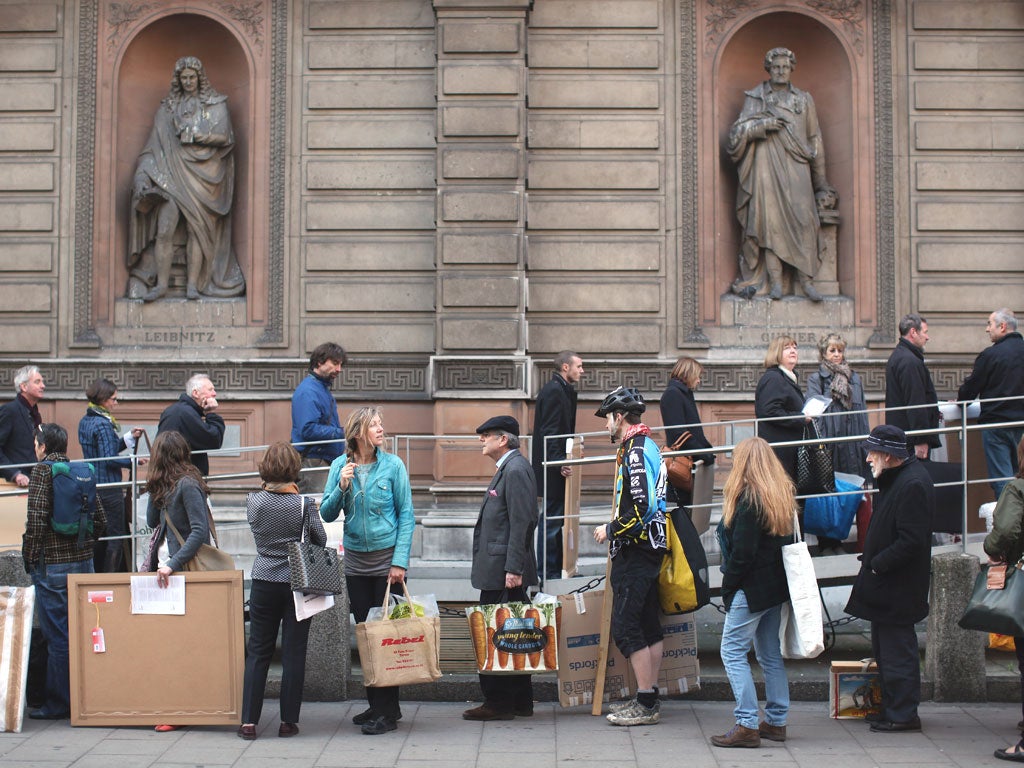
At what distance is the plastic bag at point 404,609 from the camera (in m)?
8.09

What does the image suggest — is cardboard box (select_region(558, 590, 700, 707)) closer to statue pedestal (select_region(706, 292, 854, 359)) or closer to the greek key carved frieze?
statue pedestal (select_region(706, 292, 854, 359))

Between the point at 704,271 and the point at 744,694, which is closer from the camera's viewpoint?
the point at 744,694

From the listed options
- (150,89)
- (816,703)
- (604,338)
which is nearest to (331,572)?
(816,703)

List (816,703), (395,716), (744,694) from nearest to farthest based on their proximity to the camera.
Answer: (744,694) → (395,716) → (816,703)

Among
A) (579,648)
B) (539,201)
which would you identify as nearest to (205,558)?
(579,648)

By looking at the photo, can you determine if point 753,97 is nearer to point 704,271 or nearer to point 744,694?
point 704,271

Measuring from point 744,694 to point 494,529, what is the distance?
75.1 inches

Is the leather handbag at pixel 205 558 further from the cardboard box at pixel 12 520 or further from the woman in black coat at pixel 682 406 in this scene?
the woman in black coat at pixel 682 406

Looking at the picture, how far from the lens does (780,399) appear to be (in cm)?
1025

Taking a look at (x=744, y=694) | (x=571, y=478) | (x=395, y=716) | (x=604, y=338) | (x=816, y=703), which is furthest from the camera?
(x=604, y=338)

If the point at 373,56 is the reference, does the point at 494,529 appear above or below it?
below

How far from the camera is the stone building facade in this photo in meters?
14.3

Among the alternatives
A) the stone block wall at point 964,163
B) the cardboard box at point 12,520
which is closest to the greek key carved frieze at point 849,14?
the stone block wall at point 964,163

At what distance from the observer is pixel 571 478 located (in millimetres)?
10117
